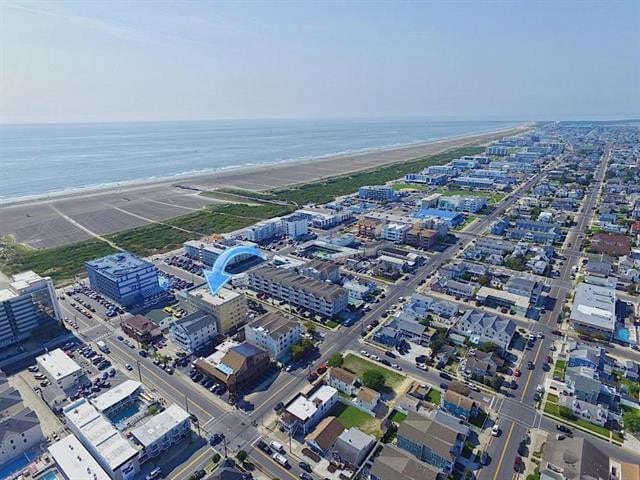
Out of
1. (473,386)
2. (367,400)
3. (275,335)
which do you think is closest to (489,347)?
(473,386)

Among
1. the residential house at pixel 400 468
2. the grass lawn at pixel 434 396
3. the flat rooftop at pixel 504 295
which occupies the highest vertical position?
the residential house at pixel 400 468

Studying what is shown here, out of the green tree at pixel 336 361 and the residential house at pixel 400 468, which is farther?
the green tree at pixel 336 361

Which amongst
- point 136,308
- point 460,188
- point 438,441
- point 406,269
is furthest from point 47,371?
point 460,188

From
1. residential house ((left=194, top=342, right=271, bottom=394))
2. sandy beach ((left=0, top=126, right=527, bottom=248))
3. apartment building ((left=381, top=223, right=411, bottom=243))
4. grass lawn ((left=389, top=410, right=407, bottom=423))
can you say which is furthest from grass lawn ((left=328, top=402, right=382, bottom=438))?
sandy beach ((left=0, top=126, right=527, bottom=248))

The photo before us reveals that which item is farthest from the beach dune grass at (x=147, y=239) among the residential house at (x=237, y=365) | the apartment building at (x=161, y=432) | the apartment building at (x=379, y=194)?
the apartment building at (x=161, y=432)

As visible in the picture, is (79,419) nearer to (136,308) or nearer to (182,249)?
(136,308)

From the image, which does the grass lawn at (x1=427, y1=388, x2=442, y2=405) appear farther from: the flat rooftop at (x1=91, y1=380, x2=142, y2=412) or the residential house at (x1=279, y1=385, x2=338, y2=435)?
the flat rooftop at (x1=91, y1=380, x2=142, y2=412)

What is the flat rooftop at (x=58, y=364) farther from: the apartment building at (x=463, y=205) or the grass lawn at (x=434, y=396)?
the apartment building at (x=463, y=205)
